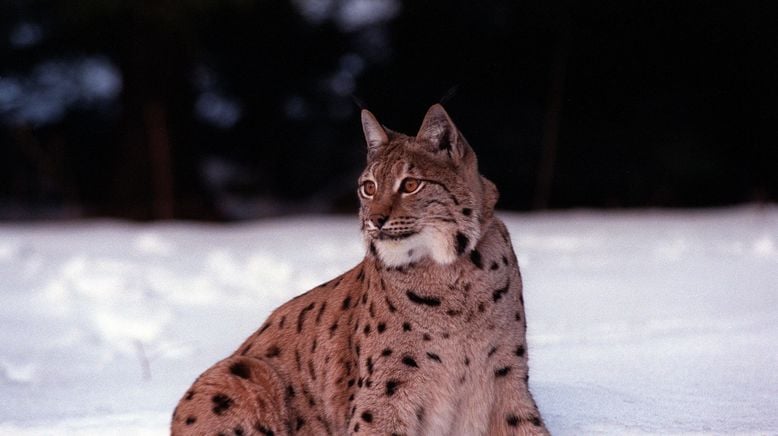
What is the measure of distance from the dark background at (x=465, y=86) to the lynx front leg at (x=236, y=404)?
7.59 meters

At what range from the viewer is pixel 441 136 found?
148 inches

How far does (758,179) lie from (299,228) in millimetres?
5850

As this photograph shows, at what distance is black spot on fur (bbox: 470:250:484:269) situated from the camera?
367cm

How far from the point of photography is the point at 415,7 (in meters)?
12.4

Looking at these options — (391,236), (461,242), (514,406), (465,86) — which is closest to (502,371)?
(514,406)

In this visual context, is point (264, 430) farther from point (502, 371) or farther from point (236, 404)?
point (502, 371)

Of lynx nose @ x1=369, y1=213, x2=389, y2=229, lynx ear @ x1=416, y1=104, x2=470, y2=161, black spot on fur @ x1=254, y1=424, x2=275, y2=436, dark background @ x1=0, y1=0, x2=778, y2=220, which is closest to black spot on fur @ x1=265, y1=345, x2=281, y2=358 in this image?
black spot on fur @ x1=254, y1=424, x2=275, y2=436

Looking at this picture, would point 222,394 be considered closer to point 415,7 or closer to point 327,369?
point 327,369

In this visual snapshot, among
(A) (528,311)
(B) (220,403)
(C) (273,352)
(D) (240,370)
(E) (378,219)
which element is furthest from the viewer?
(A) (528,311)

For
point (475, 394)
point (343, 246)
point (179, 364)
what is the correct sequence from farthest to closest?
point (343, 246), point (179, 364), point (475, 394)

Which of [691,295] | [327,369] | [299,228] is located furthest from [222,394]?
[299,228]

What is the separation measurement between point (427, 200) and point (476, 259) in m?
0.29

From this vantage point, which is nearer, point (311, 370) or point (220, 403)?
point (220, 403)

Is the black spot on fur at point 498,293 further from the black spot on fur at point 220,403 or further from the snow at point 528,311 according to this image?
the black spot on fur at point 220,403
